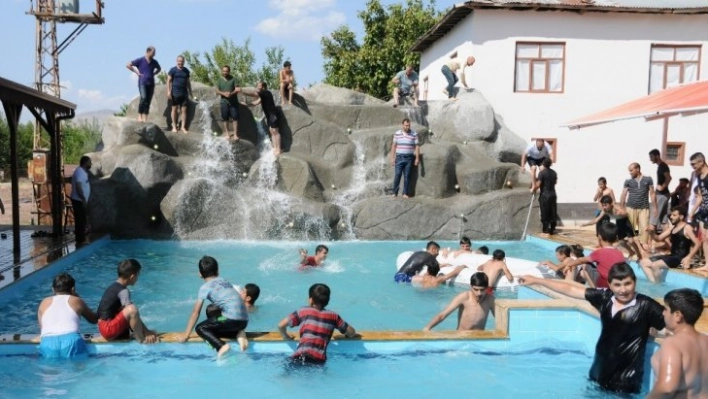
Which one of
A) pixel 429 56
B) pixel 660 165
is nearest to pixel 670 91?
pixel 660 165

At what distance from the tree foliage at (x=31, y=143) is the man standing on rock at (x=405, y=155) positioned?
86.6ft

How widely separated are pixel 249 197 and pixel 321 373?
9967 millimetres

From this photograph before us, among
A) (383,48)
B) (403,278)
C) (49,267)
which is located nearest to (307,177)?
(403,278)

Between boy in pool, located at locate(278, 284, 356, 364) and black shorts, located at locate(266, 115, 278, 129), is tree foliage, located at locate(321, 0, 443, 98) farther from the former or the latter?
boy in pool, located at locate(278, 284, 356, 364)

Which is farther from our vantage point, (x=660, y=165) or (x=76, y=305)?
(x=660, y=165)

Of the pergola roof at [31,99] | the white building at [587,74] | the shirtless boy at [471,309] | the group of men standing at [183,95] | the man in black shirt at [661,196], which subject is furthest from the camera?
the white building at [587,74]

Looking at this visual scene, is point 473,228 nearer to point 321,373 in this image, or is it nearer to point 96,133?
point 321,373

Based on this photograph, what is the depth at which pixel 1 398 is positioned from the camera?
521cm

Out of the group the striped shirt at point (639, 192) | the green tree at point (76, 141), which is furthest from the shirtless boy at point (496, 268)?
the green tree at point (76, 141)

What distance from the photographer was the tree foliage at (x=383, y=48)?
1300 inches

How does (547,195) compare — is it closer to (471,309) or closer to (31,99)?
(471,309)

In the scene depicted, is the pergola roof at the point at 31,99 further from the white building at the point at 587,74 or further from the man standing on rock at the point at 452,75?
the white building at the point at 587,74

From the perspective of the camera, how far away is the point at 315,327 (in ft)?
19.1

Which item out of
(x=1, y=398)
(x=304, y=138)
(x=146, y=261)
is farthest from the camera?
(x=304, y=138)
